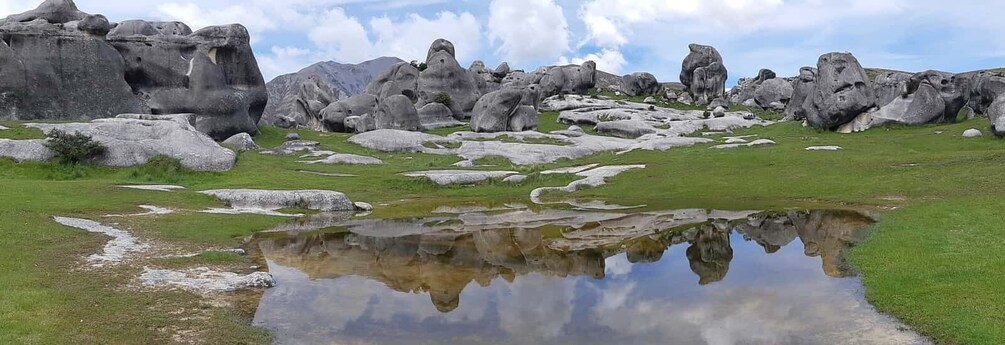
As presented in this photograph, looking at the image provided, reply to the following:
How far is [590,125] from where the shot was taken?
4060 inches

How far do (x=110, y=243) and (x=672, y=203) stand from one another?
95.0 ft

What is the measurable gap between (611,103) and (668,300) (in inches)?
4222

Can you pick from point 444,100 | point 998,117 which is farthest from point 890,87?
point 444,100

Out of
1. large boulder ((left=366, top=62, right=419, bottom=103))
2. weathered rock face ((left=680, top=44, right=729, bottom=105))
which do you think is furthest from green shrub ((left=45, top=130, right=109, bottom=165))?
weathered rock face ((left=680, top=44, right=729, bottom=105))

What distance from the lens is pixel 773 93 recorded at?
13775 cm

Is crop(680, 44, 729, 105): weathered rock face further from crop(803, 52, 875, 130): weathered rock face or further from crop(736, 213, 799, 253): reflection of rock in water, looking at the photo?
crop(736, 213, 799, 253): reflection of rock in water

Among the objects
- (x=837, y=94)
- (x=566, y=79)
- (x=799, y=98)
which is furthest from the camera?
(x=566, y=79)

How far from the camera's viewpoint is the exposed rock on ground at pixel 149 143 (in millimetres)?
53188

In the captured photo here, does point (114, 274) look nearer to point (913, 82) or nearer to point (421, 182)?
point (421, 182)

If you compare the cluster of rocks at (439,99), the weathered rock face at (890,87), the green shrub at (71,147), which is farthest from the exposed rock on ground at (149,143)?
the weathered rock face at (890,87)

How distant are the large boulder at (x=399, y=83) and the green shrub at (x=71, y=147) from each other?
219ft

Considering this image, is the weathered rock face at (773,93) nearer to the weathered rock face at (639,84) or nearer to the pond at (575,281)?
the weathered rock face at (639,84)

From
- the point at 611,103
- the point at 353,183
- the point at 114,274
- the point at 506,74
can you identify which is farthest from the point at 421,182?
the point at 506,74

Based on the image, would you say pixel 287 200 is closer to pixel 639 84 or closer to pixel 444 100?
pixel 444 100
